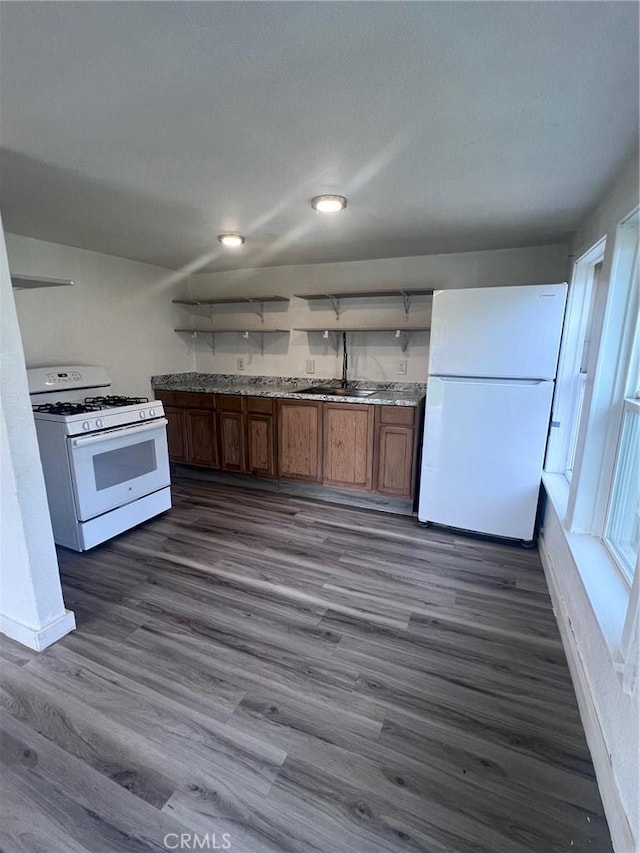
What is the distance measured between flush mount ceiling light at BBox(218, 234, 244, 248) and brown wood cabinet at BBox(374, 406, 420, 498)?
1626 millimetres

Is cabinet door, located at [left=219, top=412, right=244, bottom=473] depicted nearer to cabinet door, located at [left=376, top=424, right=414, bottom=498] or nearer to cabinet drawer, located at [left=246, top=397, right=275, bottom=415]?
cabinet drawer, located at [left=246, top=397, right=275, bottom=415]

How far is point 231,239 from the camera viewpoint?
278cm

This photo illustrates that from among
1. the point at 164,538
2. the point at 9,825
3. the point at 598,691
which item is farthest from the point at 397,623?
the point at 164,538

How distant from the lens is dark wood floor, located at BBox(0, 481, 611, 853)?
3.61 ft

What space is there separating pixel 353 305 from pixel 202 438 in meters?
1.92

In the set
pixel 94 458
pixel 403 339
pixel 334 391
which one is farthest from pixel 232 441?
pixel 403 339

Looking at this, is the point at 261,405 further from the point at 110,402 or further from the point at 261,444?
the point at 110,402

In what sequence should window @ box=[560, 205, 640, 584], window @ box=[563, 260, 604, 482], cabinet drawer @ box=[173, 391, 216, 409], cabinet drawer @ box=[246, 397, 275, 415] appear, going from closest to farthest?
window @ box=[560, 205, 640, 584]
window @ box=[563, 260, 604, 482]
cabinet drawer @ box=[246, 397, 275, 415]
cabinet drawer @ box=[173, 391, 216, 409]

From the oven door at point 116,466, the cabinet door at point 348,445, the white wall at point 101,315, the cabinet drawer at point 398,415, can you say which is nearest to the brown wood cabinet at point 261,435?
the cabinet door at point 348,445

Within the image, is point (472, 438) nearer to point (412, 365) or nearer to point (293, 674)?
point (412, 365)

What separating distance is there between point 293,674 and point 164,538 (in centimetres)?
148

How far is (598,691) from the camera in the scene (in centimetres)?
132

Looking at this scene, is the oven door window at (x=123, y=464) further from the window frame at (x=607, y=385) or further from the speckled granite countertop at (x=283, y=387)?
the window frame at (x=607, y=385)

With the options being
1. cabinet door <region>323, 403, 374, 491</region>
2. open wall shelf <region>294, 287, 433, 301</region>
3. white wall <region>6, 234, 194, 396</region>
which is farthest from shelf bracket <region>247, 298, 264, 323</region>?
cabinet door <region>323, 403, 374, 491</region>
